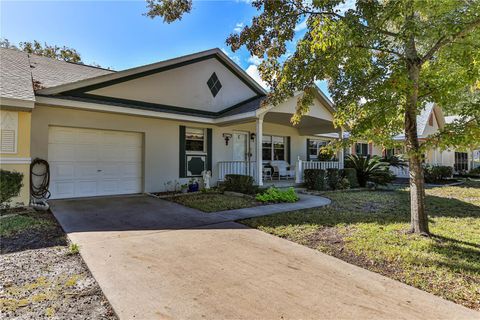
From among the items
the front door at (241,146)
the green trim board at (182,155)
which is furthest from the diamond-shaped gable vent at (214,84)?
the green trim board at (182,155)

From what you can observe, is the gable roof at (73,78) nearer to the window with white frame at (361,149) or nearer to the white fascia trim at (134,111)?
the white fascia trim at (134,111)

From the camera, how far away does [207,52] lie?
39.4ft

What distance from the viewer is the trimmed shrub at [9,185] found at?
21.9ft

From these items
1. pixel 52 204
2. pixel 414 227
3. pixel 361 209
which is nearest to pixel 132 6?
pixel 52 204

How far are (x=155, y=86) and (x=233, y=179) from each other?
461 cm

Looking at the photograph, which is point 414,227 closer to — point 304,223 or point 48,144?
point 304,223

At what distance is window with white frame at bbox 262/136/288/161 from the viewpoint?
14617 mm

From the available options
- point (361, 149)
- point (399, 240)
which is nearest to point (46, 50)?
point (361, 149)

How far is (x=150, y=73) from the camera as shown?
34.5 feet

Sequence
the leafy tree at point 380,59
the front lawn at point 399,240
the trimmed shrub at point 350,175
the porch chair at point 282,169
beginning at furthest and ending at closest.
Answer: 1. the porch chair at point 282,169
2. the trimmed shrub at point 350,175
3. the leafy tree at point 380,59
4. the front lawn at point 399,240

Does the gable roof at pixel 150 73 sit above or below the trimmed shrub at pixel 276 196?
above

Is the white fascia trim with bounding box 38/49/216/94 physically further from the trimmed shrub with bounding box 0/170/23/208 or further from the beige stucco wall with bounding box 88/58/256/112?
the trimmed shrub with bounding box 0/170/23/208

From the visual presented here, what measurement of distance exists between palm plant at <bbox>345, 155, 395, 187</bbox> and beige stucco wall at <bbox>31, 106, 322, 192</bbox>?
17.0 feet

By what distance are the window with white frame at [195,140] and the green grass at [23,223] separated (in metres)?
5.76
